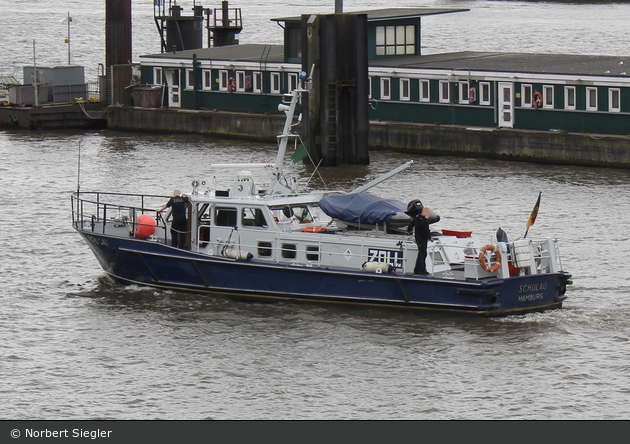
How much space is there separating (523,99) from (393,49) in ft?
31.2

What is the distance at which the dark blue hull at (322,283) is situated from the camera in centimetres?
2514

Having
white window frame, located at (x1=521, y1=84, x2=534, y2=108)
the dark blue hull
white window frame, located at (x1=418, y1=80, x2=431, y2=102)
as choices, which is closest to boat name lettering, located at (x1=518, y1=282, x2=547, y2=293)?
the dark blue hull

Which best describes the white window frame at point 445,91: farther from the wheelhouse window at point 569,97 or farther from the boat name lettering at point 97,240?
the boat name lettering at point 97,240

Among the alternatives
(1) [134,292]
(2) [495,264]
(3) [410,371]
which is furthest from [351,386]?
(1) [134,292]

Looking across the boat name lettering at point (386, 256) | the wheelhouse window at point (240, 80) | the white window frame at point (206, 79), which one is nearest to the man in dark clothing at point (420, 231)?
the boat name lettering at point (386, 256)

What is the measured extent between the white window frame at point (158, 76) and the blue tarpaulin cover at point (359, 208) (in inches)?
1370

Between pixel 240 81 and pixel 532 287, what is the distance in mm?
34045

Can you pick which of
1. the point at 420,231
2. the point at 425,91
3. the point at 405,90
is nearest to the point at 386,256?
the point at 420,231

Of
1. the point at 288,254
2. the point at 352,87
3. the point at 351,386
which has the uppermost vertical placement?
the point at 352,87

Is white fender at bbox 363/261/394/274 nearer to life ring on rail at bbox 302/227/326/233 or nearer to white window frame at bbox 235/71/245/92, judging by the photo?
life ring on rail at bbox 302/227/326/233

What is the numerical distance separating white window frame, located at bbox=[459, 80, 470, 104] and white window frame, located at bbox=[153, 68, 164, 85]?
16.8 m

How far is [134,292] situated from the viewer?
1130 inches

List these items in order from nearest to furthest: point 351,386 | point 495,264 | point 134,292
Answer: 1. point 351,386
2. point 495,264
3. point 134,292
